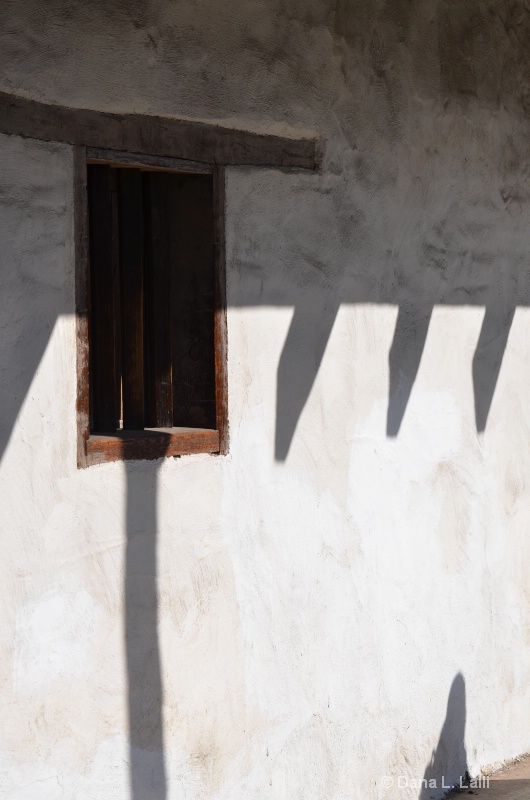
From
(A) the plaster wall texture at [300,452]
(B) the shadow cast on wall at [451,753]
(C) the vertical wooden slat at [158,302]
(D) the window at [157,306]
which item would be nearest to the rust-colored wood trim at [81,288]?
(A) the plaster wall texture at [300,452]

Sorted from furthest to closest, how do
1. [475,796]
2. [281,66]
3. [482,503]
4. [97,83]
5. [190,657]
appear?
1. [482,503]
2. [475,796]
3. [281,66]
4. [190,657]
5. [97,83]

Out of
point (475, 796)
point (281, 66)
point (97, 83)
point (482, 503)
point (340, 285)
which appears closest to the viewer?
point (97, 83)

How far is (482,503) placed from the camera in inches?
199

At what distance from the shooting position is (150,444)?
147 inches

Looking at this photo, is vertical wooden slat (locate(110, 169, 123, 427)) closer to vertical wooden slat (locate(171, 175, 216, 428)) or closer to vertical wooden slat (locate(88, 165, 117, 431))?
vertical wooden slat (locate(88, 165, 117, 431))

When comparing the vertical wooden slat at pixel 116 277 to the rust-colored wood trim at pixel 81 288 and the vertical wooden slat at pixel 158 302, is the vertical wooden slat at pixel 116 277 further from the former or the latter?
the rust-colored wood trim at pixel 81 288

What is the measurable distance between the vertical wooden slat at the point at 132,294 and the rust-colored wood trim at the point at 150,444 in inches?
4.9

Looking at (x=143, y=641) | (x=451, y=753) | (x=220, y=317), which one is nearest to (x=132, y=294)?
(x=220, y=317)

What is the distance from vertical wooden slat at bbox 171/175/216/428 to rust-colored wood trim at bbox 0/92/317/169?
0.15 meters


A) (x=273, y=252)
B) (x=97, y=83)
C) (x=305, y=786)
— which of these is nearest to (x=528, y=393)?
(x=273, y=252)

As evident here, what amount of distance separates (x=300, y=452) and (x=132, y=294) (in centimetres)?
92

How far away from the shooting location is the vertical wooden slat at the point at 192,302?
13.0 feet

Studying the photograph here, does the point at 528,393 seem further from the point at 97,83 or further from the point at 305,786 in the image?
the point at 97,83

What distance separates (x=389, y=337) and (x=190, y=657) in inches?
64.1
